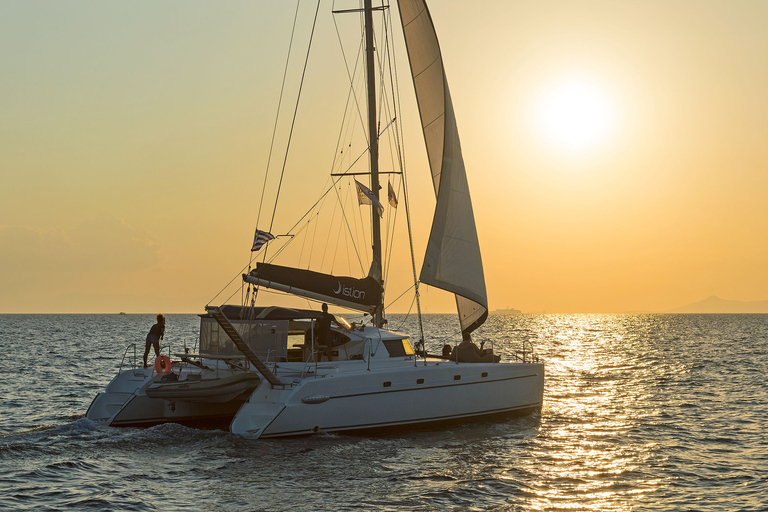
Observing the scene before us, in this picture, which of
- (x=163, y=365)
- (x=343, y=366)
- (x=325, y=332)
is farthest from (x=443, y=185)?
(x=163, y=365)

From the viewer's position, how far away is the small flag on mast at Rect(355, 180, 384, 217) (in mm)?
18906

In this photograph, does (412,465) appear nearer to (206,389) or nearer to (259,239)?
(206,389)

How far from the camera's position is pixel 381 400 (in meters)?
15.7

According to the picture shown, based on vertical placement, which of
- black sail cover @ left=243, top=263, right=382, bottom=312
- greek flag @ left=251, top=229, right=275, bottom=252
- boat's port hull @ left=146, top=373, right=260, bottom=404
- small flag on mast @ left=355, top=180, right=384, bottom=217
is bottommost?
boat's port hull @ left=146, top=373, right=260, bottom=404

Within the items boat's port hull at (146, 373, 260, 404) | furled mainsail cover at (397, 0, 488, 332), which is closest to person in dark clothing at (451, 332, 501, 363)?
furled mainsail cover at (397, 0, 488, 332)

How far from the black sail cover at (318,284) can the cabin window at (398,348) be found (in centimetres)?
117

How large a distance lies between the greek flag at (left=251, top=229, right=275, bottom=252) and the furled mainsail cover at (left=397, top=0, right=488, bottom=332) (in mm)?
3818

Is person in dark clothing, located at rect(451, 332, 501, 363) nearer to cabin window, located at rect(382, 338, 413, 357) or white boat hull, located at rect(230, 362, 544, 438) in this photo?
white boat hull, located at rect(230, 362, 544, 438)

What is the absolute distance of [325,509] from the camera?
11.0m

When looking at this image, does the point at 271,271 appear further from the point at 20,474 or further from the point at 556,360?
the point at 556,360

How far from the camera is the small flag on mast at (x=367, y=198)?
18.9m

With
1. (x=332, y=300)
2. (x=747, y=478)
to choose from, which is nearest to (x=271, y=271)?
(x=332, y=300)

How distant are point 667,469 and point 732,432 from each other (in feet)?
16.9

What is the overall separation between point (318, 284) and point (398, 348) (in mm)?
2348
